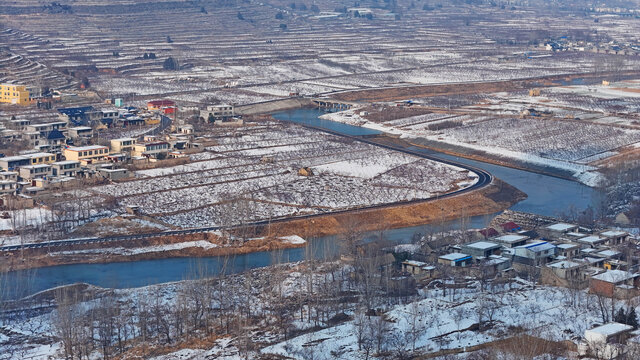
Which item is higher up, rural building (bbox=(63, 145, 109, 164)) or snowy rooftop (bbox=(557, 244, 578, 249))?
rural building (bbox=(63, 145, 109, 164))

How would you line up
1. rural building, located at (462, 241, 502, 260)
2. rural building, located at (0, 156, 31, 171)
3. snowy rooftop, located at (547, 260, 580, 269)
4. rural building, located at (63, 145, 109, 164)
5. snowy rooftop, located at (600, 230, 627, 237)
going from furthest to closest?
rural building, located at (63, 145, 109, 164) < rural building, located at (0, 156, 31, 171) < snowy rooftop, located at (600, 230, 627, 237) < rural building, located at (462, 241, 502, 260) < snowy rooftop, located at (547, 260, 580, 269)

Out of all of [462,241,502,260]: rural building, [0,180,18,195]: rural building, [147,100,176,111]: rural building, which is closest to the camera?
[462,241,502,260]: rural building

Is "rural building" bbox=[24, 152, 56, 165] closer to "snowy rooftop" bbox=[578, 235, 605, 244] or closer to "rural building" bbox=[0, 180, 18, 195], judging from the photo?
"rural building" bbox=[0, 180, 18, 195]

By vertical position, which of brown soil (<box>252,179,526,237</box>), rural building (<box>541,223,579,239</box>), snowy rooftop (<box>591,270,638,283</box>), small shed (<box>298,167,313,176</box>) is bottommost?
brown soil (<box>252,179,526,237</box>)

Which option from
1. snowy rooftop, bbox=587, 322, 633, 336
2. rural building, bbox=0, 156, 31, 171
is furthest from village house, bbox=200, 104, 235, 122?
snowy rooftop, bbox=587, 322, 633, 336

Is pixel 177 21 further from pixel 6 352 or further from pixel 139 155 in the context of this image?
pixel 6 352

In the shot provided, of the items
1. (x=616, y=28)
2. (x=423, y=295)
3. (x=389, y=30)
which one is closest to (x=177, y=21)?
(x=389, y=30)
